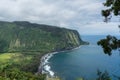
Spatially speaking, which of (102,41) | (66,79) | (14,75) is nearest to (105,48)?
(102,41)

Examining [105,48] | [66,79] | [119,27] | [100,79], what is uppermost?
[119,27]

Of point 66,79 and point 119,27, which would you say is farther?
point 66,79

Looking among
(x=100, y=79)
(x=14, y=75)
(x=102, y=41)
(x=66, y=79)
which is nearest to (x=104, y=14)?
(x=102, y=41)

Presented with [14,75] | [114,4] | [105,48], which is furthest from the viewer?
[14,75]

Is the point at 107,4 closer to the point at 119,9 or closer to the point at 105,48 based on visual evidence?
the point at 119,9

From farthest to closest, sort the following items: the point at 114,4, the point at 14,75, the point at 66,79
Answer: the point at 66,79
the point at 14,75
the point at 114,4

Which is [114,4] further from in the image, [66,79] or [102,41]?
[66,79]

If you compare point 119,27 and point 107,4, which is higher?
point 107,4

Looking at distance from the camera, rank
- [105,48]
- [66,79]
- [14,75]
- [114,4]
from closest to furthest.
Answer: [114,4] → [105,48] → [14,75] → [66,79]

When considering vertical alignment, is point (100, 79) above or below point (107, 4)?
below
